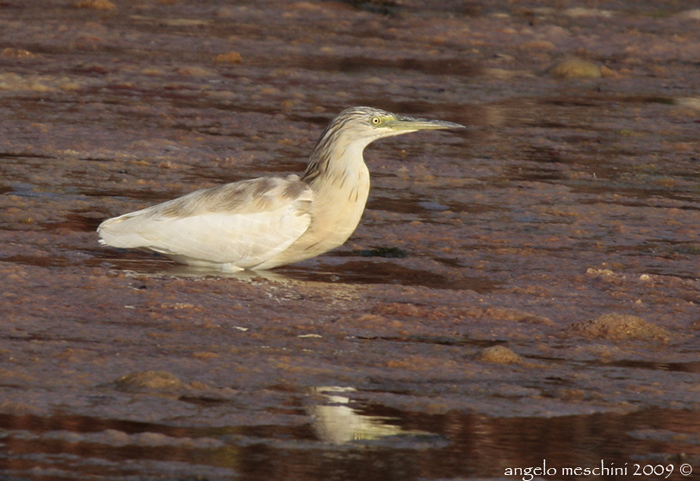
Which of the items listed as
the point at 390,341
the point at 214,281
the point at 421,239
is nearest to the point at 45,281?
the point at 214,281

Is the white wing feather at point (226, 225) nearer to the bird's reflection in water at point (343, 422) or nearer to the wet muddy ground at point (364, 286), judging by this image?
the wet muddy ground at point (364, 286)

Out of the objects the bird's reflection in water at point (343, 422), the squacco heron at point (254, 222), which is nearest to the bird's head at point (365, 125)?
the squacco heron at point (254, 222)

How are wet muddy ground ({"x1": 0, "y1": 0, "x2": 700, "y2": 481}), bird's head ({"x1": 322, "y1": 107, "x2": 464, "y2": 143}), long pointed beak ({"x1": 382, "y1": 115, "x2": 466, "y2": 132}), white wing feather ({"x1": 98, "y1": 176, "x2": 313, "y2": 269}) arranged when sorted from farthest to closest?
long pointed beak ({"x1": 382, "y1": 115, "x2": 466, "y2": 132})
bird's head ({"x1": 322, "y1": 107, "x2": 464, "y2": 143})
white wing feather ({"x1": 98, "y1": 176, "x2": 313, "y2": 269})
wet muddy ground ({"x1": 0, "y1": 0, "x2": 700, "y2": 481})

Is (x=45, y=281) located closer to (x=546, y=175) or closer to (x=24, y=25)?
(x=546, y=175)

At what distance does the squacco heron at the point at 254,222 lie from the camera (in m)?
7.14

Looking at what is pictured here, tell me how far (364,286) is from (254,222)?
2.28ft

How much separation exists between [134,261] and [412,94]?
7116 mm

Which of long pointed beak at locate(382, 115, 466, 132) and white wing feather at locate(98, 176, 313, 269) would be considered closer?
white wing feather at locate(98, 176, 313, 269)

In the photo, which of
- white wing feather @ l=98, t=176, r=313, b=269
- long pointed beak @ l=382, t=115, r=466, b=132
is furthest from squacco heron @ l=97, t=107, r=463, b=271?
long pointed beak @ l=382, t=115, r=466, b=132

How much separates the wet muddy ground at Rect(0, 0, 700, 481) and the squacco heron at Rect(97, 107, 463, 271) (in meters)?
0.18

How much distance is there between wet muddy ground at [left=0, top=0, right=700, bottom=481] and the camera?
4.72 m

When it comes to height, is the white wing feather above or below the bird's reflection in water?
above

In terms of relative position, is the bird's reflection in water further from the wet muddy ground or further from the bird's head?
Result: the bird's head

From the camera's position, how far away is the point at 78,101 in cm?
1266
